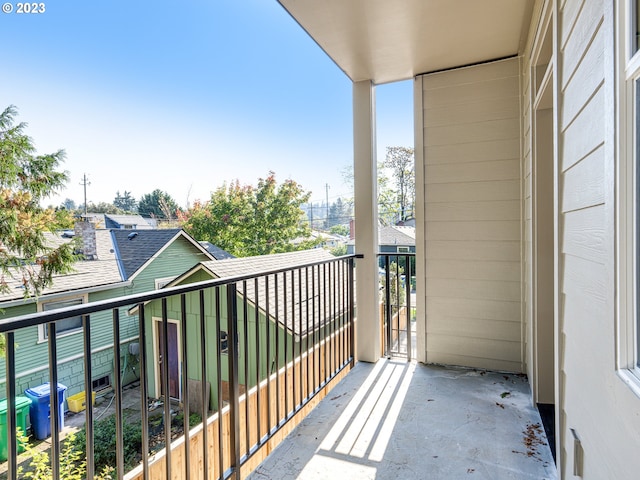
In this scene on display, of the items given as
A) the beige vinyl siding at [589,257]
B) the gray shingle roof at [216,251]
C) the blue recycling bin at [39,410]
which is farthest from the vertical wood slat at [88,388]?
the gray shingle roof at [216,251]

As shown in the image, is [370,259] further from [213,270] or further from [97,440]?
[97,440]

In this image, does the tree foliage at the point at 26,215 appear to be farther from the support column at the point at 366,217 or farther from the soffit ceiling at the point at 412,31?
the soffit ceiling at the point at 412,31

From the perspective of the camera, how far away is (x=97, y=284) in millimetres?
7402

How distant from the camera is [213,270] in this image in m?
4.50

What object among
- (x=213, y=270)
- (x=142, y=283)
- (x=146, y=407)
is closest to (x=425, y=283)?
(x=146, y=407)

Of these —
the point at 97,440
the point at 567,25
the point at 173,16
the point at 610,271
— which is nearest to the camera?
the point at 610,271

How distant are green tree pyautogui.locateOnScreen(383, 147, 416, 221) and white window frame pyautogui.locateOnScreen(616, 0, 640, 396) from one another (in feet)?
7.70

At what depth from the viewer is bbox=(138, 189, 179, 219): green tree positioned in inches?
479

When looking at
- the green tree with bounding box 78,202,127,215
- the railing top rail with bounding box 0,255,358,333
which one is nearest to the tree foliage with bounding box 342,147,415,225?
the railing top rail with bounding box 0,255,358,333

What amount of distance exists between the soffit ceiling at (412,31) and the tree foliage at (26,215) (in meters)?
6.52

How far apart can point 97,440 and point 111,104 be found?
12070 mm

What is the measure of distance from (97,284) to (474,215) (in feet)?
24.7

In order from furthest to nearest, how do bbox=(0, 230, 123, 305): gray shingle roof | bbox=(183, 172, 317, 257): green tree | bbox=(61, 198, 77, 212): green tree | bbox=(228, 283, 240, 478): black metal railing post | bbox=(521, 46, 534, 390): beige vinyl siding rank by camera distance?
1. bbox=(183, 172, 317, 257): green tree
2. bbox=(61, 198, 77, 212): green tree
3. bbox=(0, 230, 123, 305): gray shingle roof
4. bbox=(521, 46, 534, 390): beige vinyl siding
5. bbox=(228, 283, 240, 478): black metal railing post

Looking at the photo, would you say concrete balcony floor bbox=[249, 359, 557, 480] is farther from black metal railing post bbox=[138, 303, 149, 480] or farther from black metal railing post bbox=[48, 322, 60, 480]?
black metal railing post bbox=[48, 322, 60, 480]
